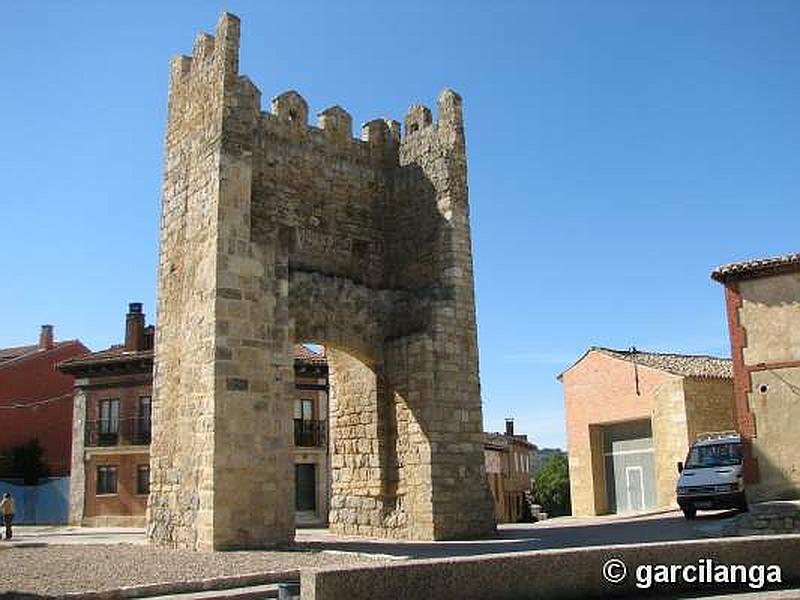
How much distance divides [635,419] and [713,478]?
9770 millimetres

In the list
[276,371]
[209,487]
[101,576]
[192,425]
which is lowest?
[101,576]

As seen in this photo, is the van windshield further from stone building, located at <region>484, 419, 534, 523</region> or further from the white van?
stone building, located at <region>484, 419, 534, 523</region>

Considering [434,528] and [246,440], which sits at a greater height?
[246,440]

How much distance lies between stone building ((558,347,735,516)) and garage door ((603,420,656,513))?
1.1 inches

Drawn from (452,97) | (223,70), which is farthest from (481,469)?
(223,70)

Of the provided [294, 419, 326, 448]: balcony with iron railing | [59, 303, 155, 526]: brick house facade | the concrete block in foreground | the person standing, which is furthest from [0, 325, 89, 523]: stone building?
the concrete block in foreground

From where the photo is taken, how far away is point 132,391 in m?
29.2

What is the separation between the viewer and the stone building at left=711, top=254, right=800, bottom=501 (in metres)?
13.3

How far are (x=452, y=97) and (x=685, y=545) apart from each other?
10440 millimetres

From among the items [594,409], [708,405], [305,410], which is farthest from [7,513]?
[708,405]

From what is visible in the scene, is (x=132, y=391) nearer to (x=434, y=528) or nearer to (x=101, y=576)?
(x=434, y=528)

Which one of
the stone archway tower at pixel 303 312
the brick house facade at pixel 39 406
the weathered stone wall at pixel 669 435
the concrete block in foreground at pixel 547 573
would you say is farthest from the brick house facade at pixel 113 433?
the concrete block in foreground at pixel 547 573

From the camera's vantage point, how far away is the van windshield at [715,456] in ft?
49.7

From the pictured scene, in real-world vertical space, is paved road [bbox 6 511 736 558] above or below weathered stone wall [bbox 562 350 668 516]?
below
